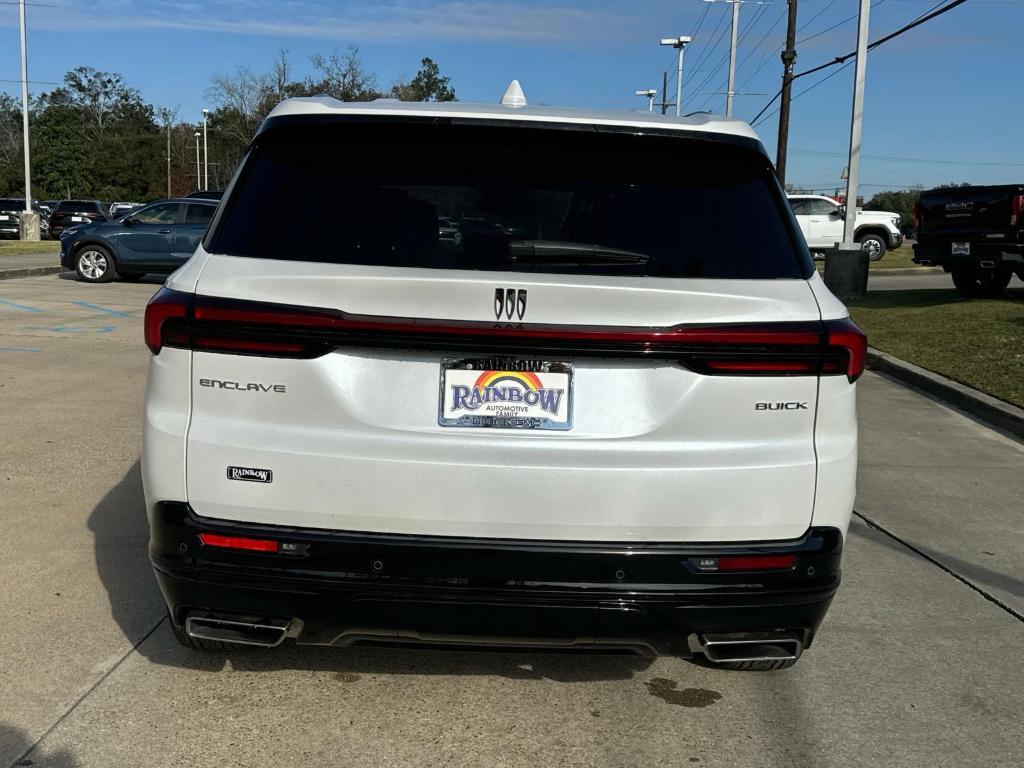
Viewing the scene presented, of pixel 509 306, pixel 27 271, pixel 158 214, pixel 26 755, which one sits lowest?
pixel 26 755

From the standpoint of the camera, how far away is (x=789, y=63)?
104 ft

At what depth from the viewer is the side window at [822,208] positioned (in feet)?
109

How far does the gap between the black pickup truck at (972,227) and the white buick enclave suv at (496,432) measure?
12991 millimetres

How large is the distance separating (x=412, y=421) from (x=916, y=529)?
12.6ft

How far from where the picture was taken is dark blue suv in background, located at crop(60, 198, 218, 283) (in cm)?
2058

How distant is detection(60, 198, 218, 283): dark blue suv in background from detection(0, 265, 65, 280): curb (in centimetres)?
144

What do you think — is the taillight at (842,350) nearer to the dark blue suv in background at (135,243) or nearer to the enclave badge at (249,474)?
the enclave badge at (249,474)

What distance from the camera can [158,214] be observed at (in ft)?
68.4

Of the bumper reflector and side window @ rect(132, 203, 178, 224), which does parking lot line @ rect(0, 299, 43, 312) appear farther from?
the bumper reflector

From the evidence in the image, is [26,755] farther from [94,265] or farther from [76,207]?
[76,207]

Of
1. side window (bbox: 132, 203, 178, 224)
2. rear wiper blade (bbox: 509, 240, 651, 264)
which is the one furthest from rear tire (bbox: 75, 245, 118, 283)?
rear wiper blade (bbox: 509, 240, 651, 264)

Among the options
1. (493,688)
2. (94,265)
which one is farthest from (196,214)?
(493,688)

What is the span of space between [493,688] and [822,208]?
105 ft

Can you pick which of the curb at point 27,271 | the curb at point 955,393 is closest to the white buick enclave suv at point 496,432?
the curb at point 955,393
